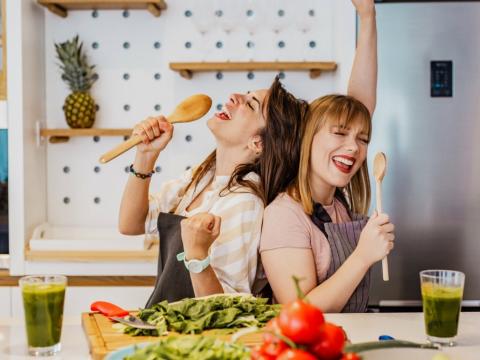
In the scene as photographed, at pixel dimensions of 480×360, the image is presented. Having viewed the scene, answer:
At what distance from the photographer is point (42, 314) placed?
1304mm

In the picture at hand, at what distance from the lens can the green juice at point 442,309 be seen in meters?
1.36

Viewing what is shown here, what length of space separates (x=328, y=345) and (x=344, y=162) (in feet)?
3.07

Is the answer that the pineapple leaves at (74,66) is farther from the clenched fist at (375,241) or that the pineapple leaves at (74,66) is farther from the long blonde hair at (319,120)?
the clenched fist at (375,241)

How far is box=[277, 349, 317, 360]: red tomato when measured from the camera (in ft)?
2.73

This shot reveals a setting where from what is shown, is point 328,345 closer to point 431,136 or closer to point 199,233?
point 199,233

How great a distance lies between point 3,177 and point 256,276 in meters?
1.52

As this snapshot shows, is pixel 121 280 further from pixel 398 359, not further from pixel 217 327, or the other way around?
pixel 398 359

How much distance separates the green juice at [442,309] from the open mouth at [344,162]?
0.45 m

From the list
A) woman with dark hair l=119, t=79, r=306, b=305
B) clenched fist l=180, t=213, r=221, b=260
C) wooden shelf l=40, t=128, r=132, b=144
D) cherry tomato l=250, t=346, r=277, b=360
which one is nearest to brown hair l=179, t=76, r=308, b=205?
woman with dark hair l=119, t=79, r=306, b=305

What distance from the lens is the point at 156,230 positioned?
2.01 meters

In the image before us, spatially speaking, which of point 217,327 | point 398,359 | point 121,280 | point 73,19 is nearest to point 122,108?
point 73,19

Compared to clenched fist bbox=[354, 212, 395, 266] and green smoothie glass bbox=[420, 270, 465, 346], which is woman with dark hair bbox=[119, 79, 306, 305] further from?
green smoothie glass bbox=[420, 270, 465, 346]

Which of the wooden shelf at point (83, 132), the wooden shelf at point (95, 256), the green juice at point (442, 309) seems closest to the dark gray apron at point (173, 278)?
the green juice at point (442, 309)

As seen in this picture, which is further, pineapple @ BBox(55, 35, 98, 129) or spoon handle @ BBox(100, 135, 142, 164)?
pineapple @ BBox(55, 35, 98, 129)
